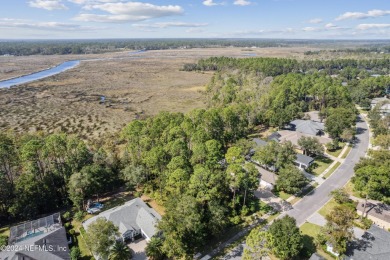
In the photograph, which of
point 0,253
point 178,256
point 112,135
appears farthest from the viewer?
point 112,135

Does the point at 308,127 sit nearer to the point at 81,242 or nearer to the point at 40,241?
the point at 81,242

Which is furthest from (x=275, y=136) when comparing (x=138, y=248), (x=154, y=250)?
(x=154, y=250)

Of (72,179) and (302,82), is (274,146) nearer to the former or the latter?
(72,179)

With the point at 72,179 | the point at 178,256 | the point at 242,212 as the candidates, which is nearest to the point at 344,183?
the point at 242,212

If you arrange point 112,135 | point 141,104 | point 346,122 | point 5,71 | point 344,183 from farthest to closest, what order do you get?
point 5,71, point 141,104, point 112,135, point 346,122, point 344,183

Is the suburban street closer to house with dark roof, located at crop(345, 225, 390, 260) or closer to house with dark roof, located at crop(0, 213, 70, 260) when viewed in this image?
house with dark roof, located at crop(345, 225, 390, 260)
